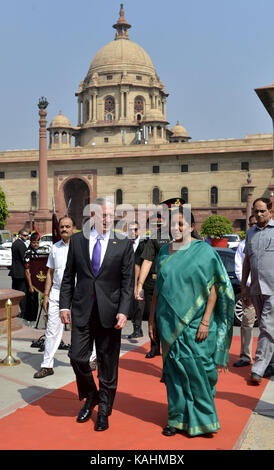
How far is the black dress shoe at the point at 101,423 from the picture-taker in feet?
14.5

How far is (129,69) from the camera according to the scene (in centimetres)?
7919

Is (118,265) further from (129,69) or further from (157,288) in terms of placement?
(129,69)

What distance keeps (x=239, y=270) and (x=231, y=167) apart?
52.4 meters

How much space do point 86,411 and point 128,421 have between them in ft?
1.17

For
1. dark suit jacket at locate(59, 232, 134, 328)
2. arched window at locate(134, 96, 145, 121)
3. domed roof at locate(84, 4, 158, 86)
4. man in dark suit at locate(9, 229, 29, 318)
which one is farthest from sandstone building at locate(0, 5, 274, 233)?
dark suit jacket at locate(59, 232, 134, 328)

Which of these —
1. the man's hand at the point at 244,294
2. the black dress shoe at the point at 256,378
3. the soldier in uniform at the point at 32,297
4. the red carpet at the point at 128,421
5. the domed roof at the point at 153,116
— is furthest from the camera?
the domed roof at the point at 153,116

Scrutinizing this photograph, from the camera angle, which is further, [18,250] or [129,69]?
[129,69]

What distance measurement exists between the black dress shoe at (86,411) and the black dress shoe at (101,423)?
203 mm

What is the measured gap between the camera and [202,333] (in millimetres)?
4266

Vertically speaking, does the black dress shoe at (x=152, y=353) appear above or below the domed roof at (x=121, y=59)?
below

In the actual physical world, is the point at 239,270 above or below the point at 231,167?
below

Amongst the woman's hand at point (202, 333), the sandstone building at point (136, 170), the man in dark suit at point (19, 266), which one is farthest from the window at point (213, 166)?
the woman's hand at point (202, 333)

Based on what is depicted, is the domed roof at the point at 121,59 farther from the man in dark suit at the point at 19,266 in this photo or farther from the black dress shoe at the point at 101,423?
the black dress shoe at the point at 101,423

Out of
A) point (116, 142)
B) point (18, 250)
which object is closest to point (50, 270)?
point (18, 250)
